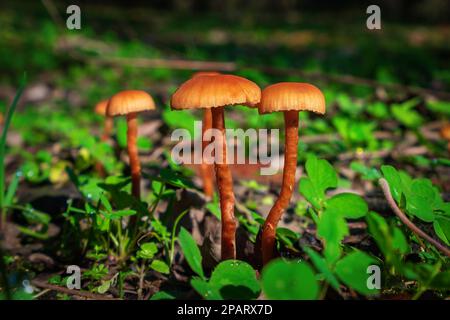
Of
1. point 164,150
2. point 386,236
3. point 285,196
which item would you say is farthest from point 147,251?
point 164,150

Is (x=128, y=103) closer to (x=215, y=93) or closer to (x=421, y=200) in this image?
(x=215, y=93)

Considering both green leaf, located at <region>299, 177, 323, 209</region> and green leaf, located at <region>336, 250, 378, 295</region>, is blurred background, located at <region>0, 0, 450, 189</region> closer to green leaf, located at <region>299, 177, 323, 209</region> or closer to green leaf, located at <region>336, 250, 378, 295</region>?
green leaf, located at <region>299, 177, 323, 209</region>

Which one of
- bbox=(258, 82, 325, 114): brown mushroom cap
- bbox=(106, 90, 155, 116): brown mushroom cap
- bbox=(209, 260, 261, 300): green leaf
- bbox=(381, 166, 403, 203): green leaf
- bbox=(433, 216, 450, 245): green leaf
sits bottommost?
bbox=(209, 260, 261, 300): green leaf

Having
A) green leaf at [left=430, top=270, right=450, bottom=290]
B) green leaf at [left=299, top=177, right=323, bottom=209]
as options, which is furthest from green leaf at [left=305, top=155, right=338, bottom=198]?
green leaf at [left=430, top=270, right=450, bottom=290]

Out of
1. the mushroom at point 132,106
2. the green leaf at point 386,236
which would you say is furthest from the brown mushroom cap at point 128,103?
the green leaf at point 386,236

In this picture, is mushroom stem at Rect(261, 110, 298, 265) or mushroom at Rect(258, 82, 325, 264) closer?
mushroom at Rect(258, 82, 325, 264)

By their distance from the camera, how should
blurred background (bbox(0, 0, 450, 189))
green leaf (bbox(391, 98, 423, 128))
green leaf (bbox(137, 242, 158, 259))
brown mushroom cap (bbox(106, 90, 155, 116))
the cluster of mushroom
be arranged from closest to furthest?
the cluster of mushroom < green leaf (bbox(137, 242, 158, 259)) < brown mushroom cap (bbox(106, 90, 155, 116)) < blurred background (bbox(0, 0, 450, 189)) < green leaf (bbox(391, 98, 423, 128))
